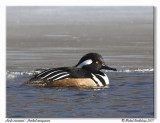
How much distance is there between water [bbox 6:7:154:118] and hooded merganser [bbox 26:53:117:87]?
0.30 metres

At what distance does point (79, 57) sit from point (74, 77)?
230cm

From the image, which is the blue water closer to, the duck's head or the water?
the water

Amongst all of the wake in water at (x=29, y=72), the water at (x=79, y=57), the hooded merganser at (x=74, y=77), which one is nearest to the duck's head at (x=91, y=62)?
the hooded merganser at (x=74, y=77)

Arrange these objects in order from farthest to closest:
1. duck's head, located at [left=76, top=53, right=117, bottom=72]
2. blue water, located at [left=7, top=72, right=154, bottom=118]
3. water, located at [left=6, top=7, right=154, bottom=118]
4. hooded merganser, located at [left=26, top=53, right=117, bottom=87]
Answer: duck's head, located at [left=76, top=53, right=117, bottom=72] < hooded merganser, located at [left=26, top=53, right=117, bottom=87] < water, located at [left=6, top=7, right=154, bottom=118] < blue water, located at [left=7, top=72, right=154, bottom=118]

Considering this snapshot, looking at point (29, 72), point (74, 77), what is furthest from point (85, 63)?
point (29, 72)

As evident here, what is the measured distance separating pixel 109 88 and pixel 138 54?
3285 mm

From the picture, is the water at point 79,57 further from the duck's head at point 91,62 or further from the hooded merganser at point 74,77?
the duck's head at point 91,62

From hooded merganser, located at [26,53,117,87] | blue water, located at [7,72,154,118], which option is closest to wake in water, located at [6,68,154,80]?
blue water, located at [7,72,154,118]

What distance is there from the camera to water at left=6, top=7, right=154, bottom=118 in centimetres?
981

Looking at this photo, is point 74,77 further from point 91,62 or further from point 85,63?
point 91,62

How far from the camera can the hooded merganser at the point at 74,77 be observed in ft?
38.4

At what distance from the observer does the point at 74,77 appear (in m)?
11.9
